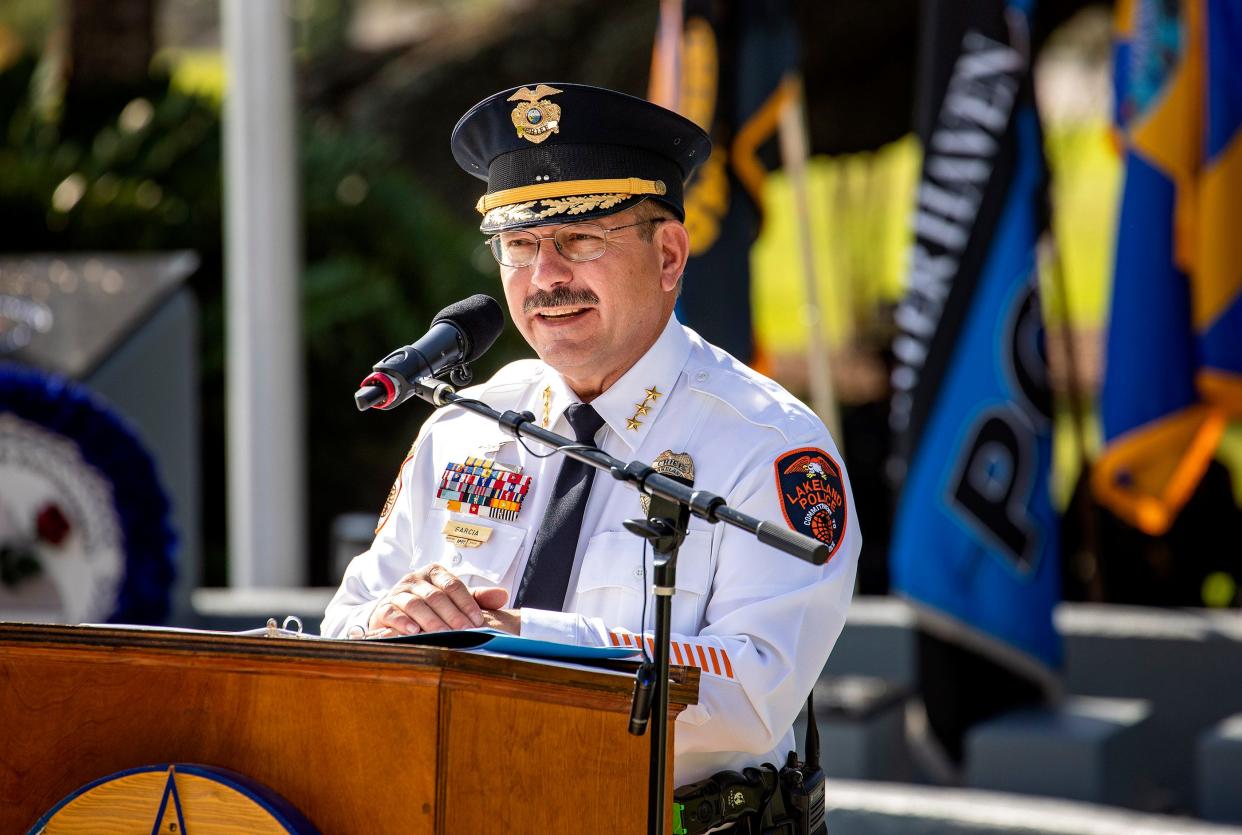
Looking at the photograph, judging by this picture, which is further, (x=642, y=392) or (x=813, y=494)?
(x=642, y=392)

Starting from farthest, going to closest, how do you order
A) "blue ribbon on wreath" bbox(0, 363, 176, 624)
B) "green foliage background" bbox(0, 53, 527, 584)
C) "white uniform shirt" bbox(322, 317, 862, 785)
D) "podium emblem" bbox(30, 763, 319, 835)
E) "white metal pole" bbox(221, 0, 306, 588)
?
"green foliage background" bbox(0, 53, 527, 584)
"white metal pole" bbox(221, 0, 306, 588)
"blue ribbon on wreath" bbox(0, 363, 176, 624)
"white uniform shirt" bbox(322, 317, 862, 785)
"podium emblem" bbox(30, 763, 319, 835)

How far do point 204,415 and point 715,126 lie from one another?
5.05 m

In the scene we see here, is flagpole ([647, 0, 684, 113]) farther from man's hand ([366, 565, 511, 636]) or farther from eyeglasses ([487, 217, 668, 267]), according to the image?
man's hand ([366, 565, 511, 636])

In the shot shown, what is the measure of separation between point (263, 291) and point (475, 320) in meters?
5.04

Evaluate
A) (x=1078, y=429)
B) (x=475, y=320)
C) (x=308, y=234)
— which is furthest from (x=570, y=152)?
(x=308, y=234)

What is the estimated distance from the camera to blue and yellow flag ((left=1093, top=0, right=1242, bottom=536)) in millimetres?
5625

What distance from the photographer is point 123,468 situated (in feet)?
20.0

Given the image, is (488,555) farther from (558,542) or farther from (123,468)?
(123,468)

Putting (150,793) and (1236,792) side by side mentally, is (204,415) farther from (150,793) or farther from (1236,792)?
(150,793)

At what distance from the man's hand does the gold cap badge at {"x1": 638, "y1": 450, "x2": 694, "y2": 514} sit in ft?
1.13

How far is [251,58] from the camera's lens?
7.23 m

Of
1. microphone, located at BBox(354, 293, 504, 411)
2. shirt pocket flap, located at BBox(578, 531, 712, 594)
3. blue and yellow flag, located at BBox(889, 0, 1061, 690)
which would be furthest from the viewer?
blue and yellow flag, located at BBox(889, 0, 1061, 690)

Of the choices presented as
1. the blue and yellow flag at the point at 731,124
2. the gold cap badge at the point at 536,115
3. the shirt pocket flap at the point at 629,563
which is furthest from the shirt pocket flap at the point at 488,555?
the blue and yellow flag at the point at 731,124

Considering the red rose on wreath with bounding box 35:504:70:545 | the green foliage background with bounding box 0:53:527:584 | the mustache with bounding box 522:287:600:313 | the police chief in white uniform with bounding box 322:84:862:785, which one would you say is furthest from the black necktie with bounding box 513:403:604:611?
the green foliage background with bounding box 0:53:527:584
